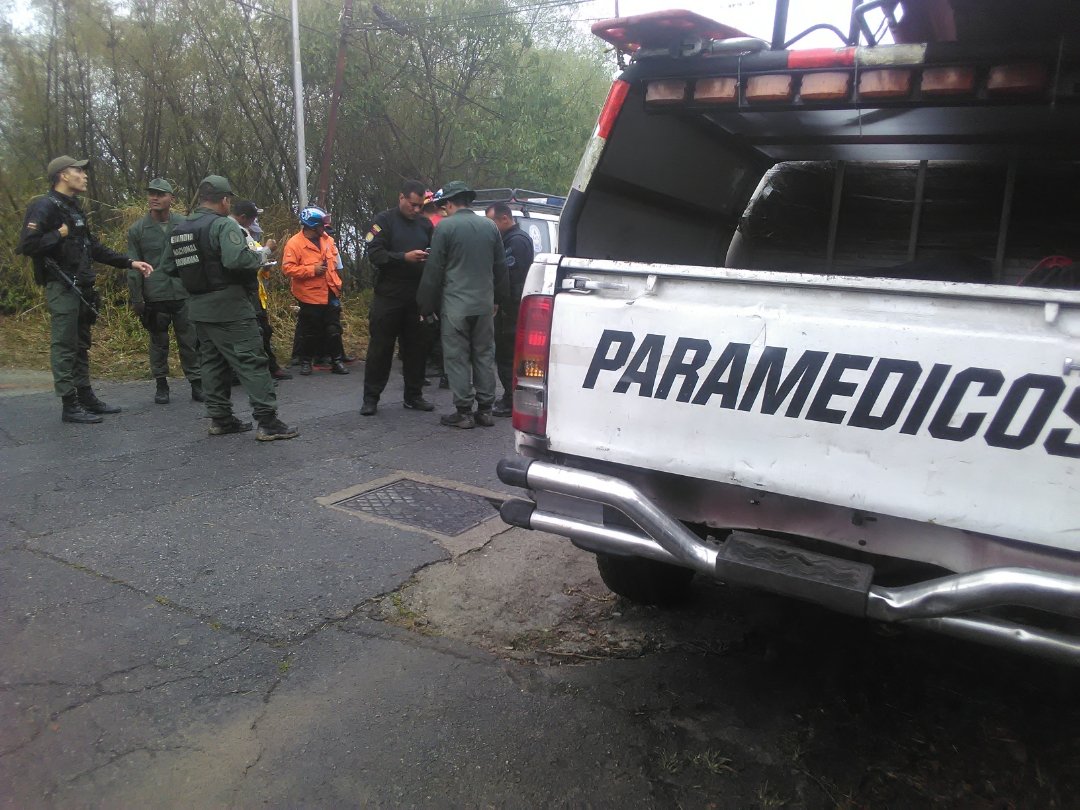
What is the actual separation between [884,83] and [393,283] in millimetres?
4858

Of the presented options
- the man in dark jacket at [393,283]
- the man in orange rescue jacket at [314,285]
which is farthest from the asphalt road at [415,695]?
the man in orange rescue jacket at [314,285]

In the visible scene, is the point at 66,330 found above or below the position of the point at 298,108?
below

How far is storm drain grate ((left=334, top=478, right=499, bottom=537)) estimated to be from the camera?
4371 mm

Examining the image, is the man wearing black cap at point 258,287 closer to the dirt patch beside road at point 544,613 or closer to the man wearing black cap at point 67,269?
the man wearing black cap at point 67,269

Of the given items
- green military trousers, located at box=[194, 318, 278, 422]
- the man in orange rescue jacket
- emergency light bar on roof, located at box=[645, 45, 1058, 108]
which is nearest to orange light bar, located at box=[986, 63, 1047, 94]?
emergency light bar on roof, located at box=[645, 45, 1058, 108]

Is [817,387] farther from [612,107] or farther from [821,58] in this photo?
[612,107]

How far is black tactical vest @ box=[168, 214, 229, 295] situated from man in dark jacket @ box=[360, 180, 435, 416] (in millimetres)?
1485

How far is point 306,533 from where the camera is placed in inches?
163

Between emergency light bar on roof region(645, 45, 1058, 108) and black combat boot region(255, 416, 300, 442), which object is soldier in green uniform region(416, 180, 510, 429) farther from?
emergency light bar on roof region(645, 45, 1058, 108)

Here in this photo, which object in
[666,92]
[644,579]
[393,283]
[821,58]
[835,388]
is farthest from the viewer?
[393,283]

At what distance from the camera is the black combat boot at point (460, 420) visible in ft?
21.3

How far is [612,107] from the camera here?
2924mm

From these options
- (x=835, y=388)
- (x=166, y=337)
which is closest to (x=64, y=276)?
(x=166, y=337)

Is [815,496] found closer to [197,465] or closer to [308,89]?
[197,465]
